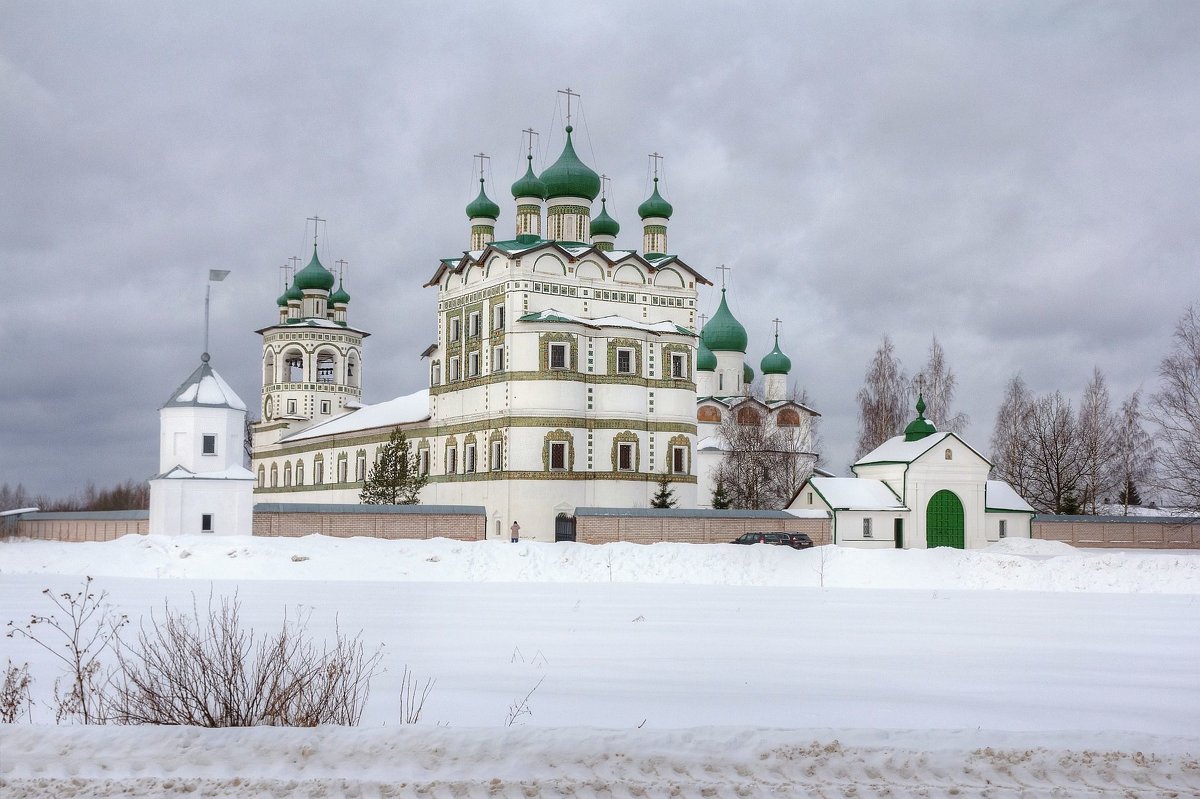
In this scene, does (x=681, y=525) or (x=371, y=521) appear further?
(x=681, y=525)

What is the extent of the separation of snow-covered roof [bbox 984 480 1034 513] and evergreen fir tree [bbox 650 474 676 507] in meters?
9.65

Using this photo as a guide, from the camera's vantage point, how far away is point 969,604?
17859mm

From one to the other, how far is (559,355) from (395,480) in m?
6.89

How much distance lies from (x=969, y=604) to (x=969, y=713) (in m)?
9.55

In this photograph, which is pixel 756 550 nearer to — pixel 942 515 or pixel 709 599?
pixel 709 599

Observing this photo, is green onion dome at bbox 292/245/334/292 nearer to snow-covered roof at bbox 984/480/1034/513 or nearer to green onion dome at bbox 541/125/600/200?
green onion dome at bbox 541/125/600/200

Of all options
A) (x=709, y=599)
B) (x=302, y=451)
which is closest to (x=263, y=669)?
(x=709, y=599)

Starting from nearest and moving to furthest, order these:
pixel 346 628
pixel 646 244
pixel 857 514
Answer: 1. pixel 346 628
2. pixel 857 514
3. pixel 646 244

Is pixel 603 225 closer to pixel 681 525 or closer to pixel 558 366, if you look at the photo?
pixel 558 366

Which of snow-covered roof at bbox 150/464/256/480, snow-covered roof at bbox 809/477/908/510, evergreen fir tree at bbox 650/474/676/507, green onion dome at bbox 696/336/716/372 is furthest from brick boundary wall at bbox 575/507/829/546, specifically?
green onion dome at bbox 696/336/716/372

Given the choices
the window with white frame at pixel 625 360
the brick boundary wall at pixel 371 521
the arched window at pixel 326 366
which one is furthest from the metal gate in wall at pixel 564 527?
the arched window at pixel 326 366

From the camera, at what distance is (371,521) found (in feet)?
101

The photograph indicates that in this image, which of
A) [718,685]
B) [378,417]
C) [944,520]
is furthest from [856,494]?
[718,685]

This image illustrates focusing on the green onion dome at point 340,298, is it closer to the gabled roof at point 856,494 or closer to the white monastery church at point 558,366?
the white monastery church at point 558,366
